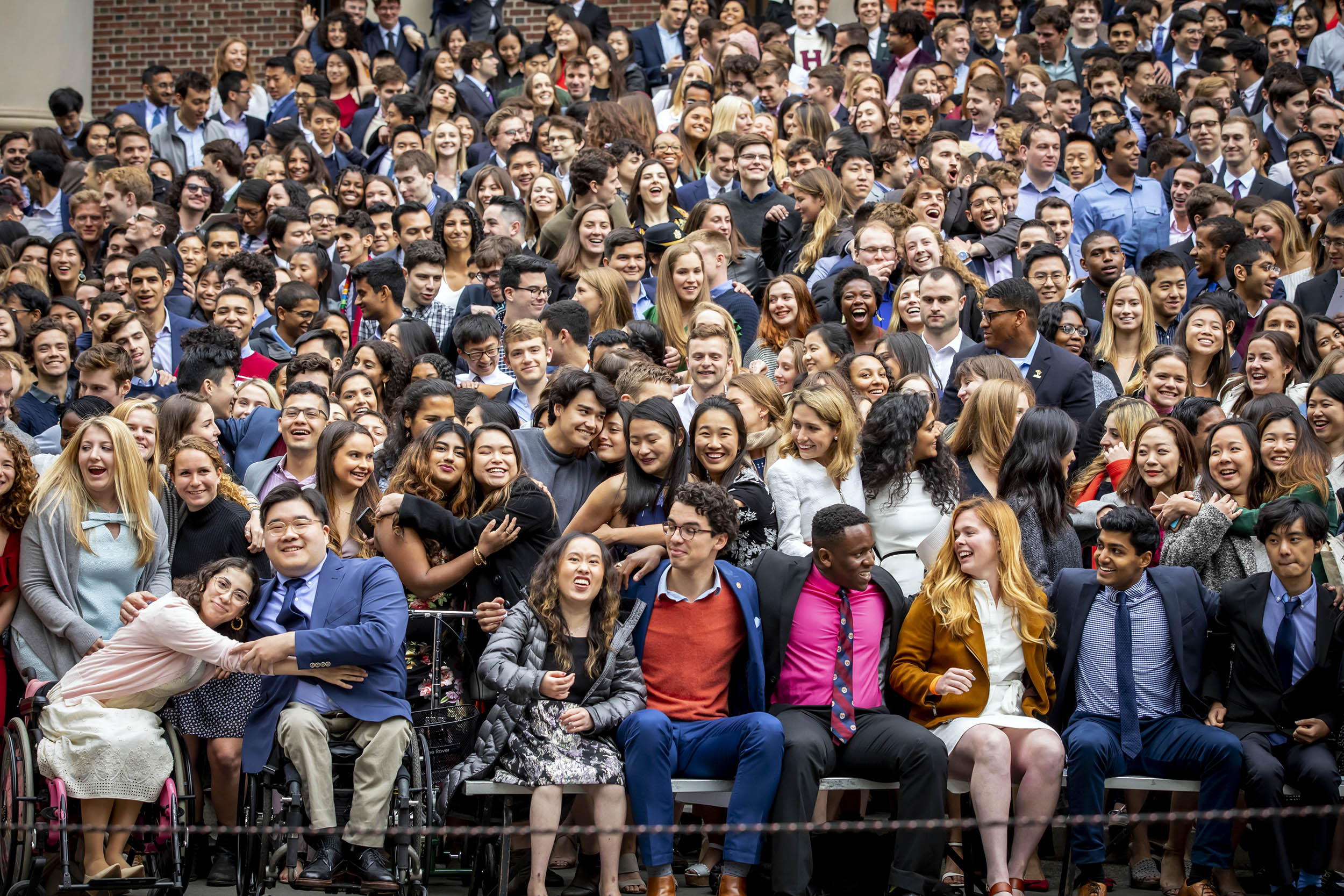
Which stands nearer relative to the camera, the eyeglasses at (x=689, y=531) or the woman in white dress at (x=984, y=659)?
the woman in white dress at (x=984, y=659)

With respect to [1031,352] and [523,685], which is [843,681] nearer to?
[523,685]

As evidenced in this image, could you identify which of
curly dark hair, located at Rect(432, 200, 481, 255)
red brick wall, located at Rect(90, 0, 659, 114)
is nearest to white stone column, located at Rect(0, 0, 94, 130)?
red brick wall, located at Rect(90, 0, 659, 114)

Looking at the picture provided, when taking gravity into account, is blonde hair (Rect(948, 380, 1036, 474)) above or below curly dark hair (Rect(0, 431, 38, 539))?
above

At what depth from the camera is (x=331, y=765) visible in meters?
5.67

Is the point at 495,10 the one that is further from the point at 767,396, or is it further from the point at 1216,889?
the point at 1216,889

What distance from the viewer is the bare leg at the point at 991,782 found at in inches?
225

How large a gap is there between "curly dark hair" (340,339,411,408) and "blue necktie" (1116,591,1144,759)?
422 centimetres

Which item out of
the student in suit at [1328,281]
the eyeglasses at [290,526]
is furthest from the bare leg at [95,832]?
the student in suit at [1328,281]

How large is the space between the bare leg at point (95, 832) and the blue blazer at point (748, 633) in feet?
3.21

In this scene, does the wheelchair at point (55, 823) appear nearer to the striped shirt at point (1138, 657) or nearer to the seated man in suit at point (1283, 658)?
the striped shirt at point (1138, 657)

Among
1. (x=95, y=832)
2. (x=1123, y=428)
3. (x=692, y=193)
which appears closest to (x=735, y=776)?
(x=95, y=832)

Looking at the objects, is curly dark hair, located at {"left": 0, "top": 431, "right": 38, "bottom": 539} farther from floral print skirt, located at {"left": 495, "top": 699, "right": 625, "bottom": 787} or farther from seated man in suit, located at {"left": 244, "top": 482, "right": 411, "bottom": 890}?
floral print skirt, located at {"left": 495, "top": 699, "right": 625, "bottom": 787}

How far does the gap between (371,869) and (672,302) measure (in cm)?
441

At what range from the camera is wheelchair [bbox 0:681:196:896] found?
18.3 feet
